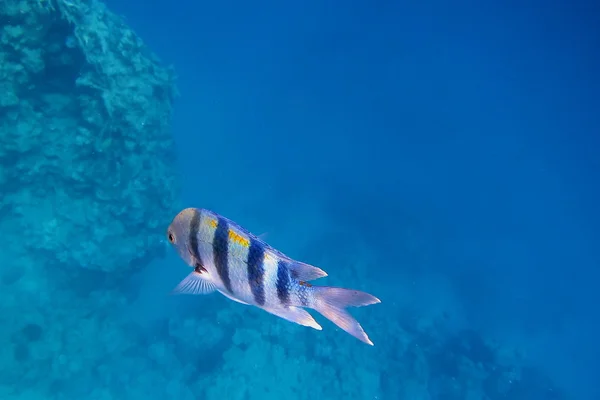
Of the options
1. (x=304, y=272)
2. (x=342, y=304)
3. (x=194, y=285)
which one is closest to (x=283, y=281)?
(x=304, y=272)

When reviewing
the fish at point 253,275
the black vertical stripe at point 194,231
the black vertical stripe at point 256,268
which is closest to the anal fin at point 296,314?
the fish at point 253,275

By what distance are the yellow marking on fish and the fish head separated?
273 mm

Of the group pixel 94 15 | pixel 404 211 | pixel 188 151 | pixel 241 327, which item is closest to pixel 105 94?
pixel 94 15

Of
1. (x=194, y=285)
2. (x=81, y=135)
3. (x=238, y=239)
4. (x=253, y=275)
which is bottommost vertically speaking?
(x=194, y=285)

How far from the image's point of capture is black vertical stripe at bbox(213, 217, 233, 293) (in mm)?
1816

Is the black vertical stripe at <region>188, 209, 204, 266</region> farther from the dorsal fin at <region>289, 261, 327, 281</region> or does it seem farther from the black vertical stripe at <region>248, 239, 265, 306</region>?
the dorsal fin at <region>289, 261, 327, 281</region>

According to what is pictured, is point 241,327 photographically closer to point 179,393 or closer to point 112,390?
point 179,393

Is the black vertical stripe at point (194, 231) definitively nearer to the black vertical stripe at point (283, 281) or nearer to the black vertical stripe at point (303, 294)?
the black vertical stripe at point (283, 281)

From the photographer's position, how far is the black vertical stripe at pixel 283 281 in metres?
1.70

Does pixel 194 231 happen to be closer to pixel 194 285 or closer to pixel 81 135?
pixel 194 285

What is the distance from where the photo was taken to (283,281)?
1.70 metres

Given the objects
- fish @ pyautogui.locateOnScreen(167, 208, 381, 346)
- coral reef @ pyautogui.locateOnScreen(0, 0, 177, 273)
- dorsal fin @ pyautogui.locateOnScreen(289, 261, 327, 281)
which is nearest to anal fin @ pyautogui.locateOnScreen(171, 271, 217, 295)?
fish @ pyautogui.locateOnScreen(167, 208, 381, 346)

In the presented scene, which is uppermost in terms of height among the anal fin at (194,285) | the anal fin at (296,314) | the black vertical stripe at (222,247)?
the black vertical stripe at (222,247)

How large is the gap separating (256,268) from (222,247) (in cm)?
22
